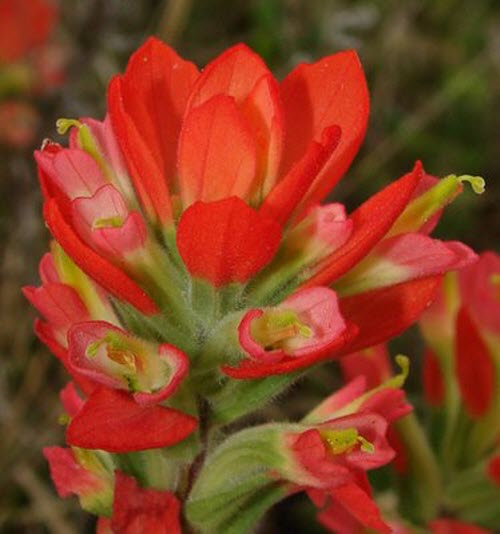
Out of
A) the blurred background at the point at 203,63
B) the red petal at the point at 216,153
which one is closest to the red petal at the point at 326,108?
the red petal at the point at 216,153

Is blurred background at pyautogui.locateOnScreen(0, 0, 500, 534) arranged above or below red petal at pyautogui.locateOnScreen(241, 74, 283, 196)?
below

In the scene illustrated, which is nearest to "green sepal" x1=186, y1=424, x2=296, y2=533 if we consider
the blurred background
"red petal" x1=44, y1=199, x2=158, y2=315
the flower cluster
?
the flower cluster

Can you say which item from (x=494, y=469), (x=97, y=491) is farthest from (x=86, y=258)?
(x=494, y=469)

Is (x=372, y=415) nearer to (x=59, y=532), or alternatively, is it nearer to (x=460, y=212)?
(x=59, y=532)

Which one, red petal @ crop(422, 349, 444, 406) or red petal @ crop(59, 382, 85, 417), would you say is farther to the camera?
red petal @ crop(422, 349, 444, 406)

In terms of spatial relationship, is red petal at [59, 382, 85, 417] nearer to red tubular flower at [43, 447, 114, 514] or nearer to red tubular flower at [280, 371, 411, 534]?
red tubular flower at [43, 447, 114, 514]
